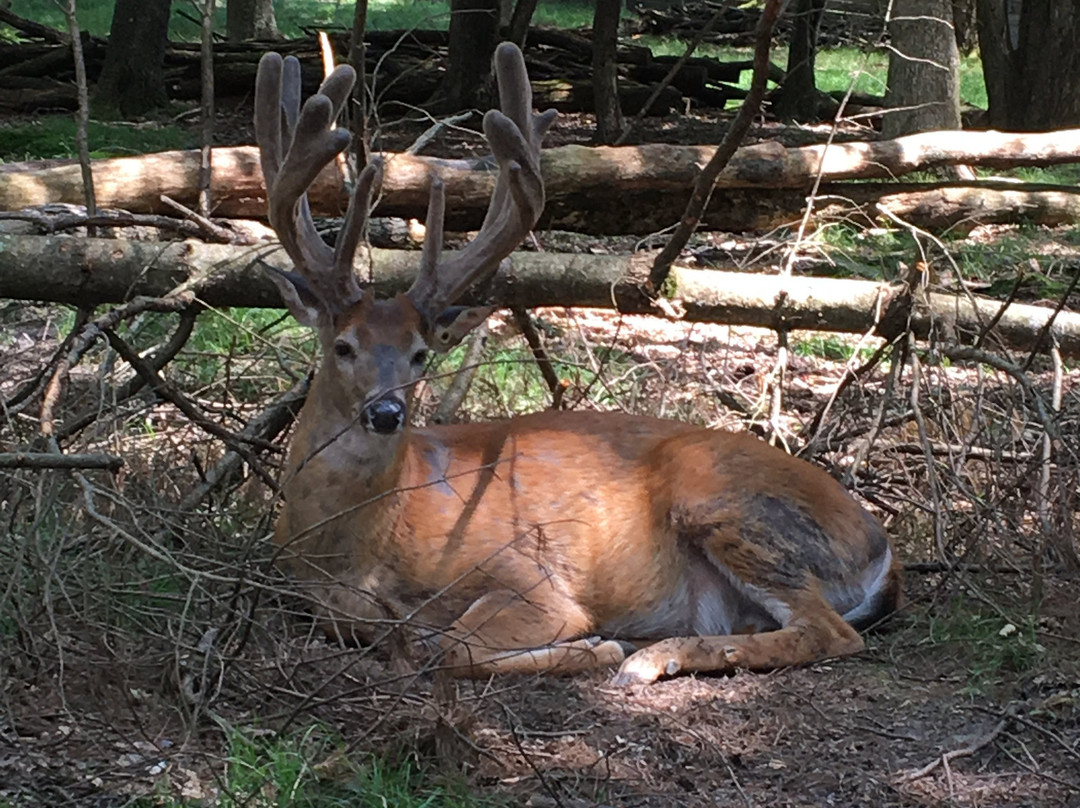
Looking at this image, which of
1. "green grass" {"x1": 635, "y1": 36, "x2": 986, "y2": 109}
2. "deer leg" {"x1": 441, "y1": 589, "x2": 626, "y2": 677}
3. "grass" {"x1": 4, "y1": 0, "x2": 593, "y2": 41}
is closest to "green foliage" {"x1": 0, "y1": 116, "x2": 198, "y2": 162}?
"deer leg" {"x1": 441, "y1": 589, "x2": 626, "y2": 677}

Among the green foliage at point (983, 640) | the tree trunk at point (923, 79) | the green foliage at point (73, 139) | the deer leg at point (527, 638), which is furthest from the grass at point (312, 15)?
the green foliage at point (983, 640)

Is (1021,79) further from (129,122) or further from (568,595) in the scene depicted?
(568,595)

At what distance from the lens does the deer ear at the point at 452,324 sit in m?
5.40

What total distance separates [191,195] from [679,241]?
3.35 meters

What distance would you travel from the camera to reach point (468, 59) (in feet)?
50.7

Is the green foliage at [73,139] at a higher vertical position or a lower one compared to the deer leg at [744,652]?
higher

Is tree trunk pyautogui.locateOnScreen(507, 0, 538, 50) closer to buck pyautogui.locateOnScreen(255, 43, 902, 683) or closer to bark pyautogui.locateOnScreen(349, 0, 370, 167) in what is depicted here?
bark pyautogui.locateOnScreen(349, 0, 370, 167)

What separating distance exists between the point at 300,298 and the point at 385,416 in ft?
2.07

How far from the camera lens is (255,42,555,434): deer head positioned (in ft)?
16.6

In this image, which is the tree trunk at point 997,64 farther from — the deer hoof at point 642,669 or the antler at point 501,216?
the deer hoof at point 642,669

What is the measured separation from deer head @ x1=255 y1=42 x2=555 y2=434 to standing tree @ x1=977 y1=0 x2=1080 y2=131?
1107 cm

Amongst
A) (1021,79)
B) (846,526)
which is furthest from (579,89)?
(846,526)

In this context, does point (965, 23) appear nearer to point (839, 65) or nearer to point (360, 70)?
point (839, 65)

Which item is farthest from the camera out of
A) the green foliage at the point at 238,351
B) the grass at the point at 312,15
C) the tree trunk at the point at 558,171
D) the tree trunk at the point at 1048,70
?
the grass at the point at 312,15
